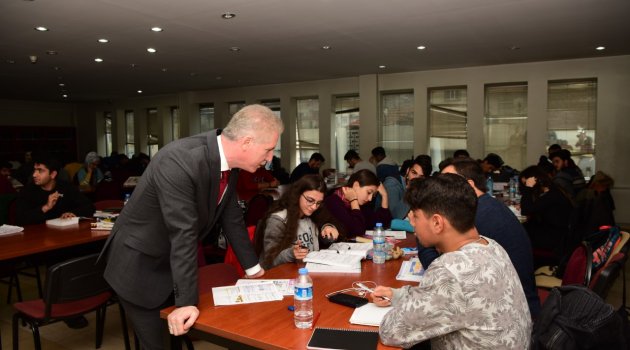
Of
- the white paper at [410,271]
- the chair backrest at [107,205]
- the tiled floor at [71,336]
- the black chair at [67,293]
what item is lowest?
the tiled floor at [71,336]

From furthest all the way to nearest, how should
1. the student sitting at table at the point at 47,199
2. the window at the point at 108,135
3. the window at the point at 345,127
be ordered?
the window at the point at 108,135 → the window at the point at 345,127 → the student sitting at table at the point at 47,199

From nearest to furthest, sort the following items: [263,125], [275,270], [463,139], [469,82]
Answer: [263,125] → [275,270] → [469,82] → [463,139]

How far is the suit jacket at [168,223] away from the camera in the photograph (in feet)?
5.82

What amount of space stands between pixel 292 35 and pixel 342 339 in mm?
5407

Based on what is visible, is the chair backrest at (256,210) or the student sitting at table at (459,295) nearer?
the student sitting at table at (459,295)

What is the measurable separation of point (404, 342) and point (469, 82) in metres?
8.85

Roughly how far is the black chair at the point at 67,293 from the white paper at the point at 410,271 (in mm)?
1708

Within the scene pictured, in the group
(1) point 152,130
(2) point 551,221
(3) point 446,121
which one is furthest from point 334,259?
(1) point 152,130

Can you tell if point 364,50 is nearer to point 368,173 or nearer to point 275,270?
point 368,173

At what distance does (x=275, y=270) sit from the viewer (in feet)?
8.53

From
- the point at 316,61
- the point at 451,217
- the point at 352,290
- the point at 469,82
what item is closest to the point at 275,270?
the point at 352,290

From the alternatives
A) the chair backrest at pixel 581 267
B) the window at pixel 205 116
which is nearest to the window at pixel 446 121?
the window at pixel 205 116

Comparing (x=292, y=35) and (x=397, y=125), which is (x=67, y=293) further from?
(x=397, y=125)

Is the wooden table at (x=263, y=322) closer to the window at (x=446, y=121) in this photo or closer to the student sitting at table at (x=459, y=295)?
the student sitting at table at (x=459, y=295)
